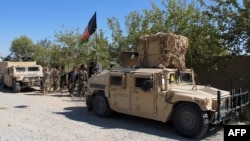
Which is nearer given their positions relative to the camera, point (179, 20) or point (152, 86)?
point (152, 86)

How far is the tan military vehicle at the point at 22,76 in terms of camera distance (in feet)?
65.9

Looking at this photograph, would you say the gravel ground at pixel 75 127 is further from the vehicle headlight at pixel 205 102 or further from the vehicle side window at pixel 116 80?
the vehicle side window at pixel 116 80

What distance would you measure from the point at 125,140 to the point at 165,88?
1.96 meters

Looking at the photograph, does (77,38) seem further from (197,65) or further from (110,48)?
(197,65)

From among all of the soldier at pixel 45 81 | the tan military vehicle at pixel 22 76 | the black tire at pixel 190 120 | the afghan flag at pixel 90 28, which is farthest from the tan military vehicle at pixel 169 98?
the tan military vehicle at pixel 22 76

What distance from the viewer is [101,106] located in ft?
38.3

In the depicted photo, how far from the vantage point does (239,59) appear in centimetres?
1416

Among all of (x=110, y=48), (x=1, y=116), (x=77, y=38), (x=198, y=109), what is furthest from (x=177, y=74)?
(x=77, y=38)

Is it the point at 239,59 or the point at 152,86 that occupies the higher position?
the point at 239,59

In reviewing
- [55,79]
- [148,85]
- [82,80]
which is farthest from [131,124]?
[55,79]

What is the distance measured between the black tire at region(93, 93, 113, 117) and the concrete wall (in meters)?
5.13

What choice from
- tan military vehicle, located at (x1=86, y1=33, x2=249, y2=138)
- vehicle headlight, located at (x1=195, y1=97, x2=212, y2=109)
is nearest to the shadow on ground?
tan military vehicle, located at (x1=86, y1=33, x2=249, y2=138)

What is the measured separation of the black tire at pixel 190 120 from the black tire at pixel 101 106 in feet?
9.15

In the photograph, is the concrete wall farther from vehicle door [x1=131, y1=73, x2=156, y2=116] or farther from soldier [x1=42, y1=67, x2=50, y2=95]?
soldier [x1=42, y1=67, x2=50, y2=95]
